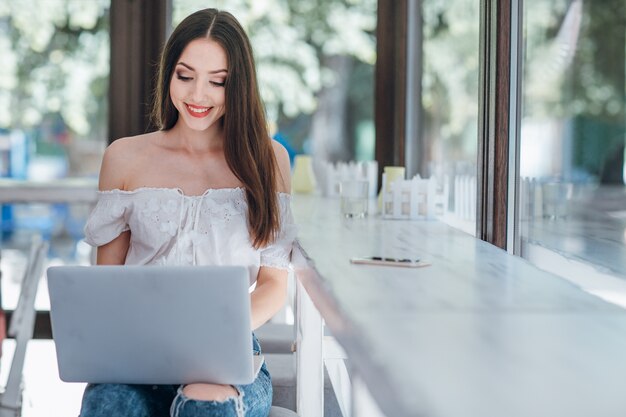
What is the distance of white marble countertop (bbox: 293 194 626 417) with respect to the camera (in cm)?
91

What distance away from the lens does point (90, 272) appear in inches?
62.3

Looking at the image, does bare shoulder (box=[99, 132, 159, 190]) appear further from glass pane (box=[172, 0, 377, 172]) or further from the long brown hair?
glass pane (box=[172, 0, 377, 172])

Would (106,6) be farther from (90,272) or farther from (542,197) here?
(90,272)

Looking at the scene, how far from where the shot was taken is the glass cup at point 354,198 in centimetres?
307

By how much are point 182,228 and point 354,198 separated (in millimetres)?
964

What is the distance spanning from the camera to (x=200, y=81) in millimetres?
2293

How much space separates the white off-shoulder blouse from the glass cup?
2.53 feet

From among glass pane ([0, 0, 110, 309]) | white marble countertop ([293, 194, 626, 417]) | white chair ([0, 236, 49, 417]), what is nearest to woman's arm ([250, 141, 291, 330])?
white marble countertop ([293, 194, 626, 417])

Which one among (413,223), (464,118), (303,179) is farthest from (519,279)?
(303,179)

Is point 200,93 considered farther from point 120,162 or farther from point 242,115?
point 120,162

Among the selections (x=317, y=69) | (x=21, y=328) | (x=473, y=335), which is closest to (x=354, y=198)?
(x=21, y=328)

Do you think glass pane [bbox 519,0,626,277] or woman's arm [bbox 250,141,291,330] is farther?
glass pane [bbox 519,0,626,277]

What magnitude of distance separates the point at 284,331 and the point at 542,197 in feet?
4.24

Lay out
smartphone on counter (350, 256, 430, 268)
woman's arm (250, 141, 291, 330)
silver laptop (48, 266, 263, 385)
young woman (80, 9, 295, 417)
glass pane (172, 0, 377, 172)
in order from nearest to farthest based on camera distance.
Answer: silver laptop (48, 266, 263, 385), smartphone on counter (350, 256, 430, 268), woman's arm (250, 141, 291, 330), young woman (80, 9, 295, 417), glass pane (172, 0, 377, 172)
